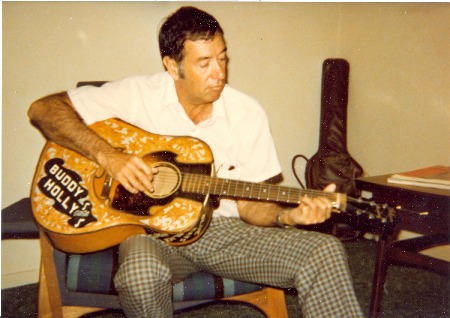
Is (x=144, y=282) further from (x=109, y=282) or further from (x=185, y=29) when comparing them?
(x=185, y=29)

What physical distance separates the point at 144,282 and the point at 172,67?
2.51 feet

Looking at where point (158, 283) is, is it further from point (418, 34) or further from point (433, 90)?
point (418, 34)

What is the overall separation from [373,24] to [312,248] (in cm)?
187

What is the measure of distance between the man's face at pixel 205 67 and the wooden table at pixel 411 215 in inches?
26.2

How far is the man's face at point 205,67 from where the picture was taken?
1.38 meters

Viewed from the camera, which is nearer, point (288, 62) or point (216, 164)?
point (216, 164)

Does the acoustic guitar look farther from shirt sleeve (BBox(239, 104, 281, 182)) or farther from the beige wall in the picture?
the beige wall

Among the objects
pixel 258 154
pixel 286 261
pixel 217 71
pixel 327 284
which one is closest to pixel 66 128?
pixel 217 71

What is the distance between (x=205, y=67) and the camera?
1.39 meters

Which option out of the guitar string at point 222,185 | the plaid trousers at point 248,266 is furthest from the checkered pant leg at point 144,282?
the guitar string at point 222,185

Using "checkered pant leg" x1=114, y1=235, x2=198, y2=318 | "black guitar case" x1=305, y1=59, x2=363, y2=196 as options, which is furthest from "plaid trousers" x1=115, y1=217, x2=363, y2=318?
"black guitar case" x1=305, y1=59, x2=363, y2=196

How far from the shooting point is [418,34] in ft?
7.25

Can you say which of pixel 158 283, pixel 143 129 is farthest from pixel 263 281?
pixel 143 129

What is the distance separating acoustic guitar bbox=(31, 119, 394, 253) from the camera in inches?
47.0
